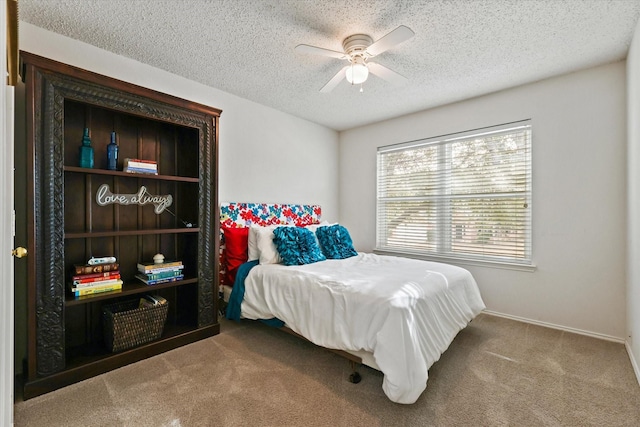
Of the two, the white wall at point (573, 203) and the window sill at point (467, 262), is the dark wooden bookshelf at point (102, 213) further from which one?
the white wall at point (573, 203)

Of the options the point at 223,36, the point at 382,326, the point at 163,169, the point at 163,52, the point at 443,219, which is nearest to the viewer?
the point at 382,326

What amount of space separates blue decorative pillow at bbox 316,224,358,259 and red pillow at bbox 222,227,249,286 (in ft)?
2.69

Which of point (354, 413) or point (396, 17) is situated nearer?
point (354, 413)

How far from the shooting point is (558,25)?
80.6 inches

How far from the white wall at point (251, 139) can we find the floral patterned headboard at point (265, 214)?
0.32 ft

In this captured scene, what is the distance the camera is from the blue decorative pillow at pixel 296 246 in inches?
109

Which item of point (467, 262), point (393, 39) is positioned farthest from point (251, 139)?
point (467, 262)

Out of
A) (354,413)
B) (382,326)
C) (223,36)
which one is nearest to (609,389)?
(382,326)

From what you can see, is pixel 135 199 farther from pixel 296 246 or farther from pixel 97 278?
pixel 296 246

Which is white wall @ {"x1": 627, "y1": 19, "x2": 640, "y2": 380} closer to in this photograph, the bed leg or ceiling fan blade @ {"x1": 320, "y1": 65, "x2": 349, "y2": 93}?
the bed leg

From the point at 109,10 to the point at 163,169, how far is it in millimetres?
1194

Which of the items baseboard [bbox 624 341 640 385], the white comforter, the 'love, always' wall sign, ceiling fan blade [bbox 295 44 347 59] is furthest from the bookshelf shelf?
baseboard [bbox 624 341 640 385]

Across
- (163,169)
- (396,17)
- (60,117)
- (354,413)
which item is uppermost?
(396,17)

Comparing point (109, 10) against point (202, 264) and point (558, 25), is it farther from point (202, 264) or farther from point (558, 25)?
point (558, 25)
